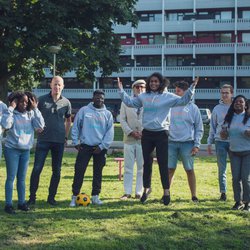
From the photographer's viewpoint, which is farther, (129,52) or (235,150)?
(129,52)

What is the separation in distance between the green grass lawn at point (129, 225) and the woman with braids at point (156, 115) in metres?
0.80

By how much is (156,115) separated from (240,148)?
1512mm

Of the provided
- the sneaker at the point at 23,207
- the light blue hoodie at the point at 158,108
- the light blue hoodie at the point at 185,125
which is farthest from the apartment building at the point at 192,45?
the sneaker at the point at 23,207

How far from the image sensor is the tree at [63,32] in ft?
74.4

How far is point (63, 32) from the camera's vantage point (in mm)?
23188

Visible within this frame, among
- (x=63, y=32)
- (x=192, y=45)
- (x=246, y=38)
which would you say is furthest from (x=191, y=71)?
(x=63, y=32)

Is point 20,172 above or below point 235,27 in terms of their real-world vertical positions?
below

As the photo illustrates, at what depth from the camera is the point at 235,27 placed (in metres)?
63.8

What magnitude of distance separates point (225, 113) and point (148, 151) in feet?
6.14

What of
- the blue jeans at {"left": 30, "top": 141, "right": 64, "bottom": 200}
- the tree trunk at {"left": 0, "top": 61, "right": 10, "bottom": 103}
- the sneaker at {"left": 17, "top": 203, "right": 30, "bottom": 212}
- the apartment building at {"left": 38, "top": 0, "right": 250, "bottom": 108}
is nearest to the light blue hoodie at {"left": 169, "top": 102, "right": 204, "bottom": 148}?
the blue jeans at {"left": 30, "top": 141, "right": 64, "bottom": 200}

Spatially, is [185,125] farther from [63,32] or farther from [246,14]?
[246,14]

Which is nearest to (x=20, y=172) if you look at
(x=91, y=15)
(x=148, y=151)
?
(x=148, y=151)

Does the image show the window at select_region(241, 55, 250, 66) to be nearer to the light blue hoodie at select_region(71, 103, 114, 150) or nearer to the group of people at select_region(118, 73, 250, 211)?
the group of people at select_region(118, 73, 250, 211)

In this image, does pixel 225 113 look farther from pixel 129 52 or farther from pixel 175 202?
pixel 129 52
